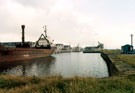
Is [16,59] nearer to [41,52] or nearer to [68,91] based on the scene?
[41,52]

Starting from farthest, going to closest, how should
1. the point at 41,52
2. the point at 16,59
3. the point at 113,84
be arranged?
the point at 41,52, the point at 16,59, the point at 113,84

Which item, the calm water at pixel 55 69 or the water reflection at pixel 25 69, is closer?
the calm water at pixel 55 69

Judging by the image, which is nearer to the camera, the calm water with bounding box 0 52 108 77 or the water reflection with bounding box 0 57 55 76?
the calm water with bounding box 0 52 108 77

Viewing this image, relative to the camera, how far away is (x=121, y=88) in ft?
28.6

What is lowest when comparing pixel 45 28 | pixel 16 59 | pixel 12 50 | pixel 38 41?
pixel 16 59

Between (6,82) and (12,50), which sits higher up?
(12,50)

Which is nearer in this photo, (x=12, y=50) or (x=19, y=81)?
(x=19, y=81)

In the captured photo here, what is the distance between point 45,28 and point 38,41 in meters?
9.41

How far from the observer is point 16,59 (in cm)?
4166

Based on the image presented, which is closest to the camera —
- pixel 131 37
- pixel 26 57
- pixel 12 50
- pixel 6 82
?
pixel 6 82

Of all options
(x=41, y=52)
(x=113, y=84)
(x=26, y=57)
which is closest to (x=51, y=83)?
(x=113, y=84)

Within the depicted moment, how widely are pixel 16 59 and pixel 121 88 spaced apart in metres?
37.8

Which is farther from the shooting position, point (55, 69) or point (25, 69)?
point (55, 69)

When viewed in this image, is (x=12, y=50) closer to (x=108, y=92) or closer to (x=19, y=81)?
(x=19, y=81)
